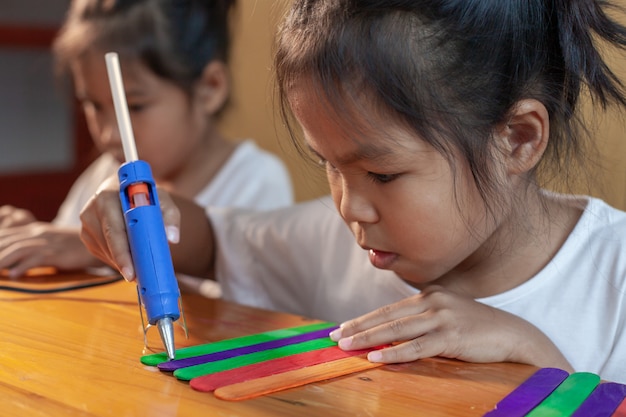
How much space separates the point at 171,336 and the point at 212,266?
442 mm

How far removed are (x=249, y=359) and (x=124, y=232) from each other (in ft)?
0.67

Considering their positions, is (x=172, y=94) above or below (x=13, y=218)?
above

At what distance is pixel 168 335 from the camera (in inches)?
25.0

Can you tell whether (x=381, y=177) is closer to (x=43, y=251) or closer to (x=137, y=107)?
(x=43, y=251)

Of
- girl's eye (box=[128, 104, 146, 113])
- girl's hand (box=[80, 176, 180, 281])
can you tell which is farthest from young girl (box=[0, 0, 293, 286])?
girl's hand (box=[80, 176, 180, 281])

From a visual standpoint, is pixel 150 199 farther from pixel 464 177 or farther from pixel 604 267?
pixel 604 267

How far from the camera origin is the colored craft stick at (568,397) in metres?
0.53

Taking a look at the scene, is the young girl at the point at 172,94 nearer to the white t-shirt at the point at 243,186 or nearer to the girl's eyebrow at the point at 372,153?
the white t-shirt at the point at 243,186

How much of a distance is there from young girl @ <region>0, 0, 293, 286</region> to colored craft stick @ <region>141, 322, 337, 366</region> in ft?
2.52

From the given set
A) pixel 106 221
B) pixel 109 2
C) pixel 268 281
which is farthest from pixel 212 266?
pixel 109 2

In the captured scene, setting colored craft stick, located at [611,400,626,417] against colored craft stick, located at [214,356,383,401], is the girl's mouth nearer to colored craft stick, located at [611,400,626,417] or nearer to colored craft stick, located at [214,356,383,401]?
colored craft stick, located at [214,356,383,401]

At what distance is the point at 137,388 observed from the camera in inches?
22.3

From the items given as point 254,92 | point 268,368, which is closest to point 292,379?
point 268,368

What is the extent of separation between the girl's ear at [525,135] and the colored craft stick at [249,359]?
9.6 inches
